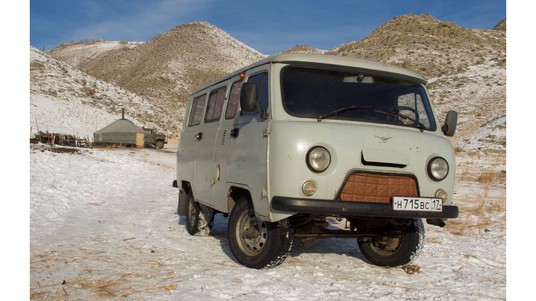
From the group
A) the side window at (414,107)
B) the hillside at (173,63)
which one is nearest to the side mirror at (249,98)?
the side window at (414,107)

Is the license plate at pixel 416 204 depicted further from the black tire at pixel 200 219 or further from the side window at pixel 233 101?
the black tire at pixel 200 219

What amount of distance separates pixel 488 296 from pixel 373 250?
1.70 meters

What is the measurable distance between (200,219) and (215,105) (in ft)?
6.23

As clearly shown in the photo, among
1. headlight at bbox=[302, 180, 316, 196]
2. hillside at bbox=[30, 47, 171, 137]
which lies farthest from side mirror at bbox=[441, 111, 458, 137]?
hillside at bbox=[30, 47, 171, 137]

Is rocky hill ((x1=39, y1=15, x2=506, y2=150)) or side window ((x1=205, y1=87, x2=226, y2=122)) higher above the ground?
rocky hill ((x1=39, y1=15, x2=506, y2=150))

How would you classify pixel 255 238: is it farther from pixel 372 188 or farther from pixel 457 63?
pixel 457 63

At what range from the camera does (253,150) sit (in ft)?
17.4

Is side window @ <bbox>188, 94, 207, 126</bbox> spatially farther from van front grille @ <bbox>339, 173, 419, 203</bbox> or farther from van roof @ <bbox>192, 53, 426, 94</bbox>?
van front grille @ <bbox>339, 173, 419, 203</bbox>

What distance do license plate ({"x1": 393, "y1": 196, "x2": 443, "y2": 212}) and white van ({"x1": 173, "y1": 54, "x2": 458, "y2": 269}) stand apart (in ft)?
0.04

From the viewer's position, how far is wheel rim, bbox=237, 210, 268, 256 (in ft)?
17.7

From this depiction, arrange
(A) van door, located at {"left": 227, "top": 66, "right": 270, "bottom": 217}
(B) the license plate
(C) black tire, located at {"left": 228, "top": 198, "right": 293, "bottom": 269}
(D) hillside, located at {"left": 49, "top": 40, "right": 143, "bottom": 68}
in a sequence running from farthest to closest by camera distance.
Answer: (D) hillside, located at {"left": 49, "top": 40, "right": 143, "bottom": 68}
(C) black tire, located at {"left": 228, "top": 198, "right": 293, "bottom": 269}
(A) van door, located at {"left": 227, "top": 66, "right": 270, "bottom": 217}
(B) the license plate

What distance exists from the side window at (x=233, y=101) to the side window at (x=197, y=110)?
57.2 inches

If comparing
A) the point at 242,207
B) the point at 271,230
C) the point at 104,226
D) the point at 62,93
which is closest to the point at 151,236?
the point at 104,226

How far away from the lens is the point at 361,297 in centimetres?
453
